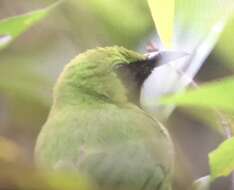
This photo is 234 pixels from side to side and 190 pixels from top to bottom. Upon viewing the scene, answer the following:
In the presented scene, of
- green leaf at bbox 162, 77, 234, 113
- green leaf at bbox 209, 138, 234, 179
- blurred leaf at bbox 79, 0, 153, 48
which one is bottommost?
green leaf at bbox 209, 138, 234, 179

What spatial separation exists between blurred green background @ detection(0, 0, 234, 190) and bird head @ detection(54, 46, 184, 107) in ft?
0.12

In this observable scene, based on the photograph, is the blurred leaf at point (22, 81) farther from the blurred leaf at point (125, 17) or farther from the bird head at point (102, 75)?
the bird head at point (102, 75)

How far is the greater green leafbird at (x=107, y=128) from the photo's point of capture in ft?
3.90

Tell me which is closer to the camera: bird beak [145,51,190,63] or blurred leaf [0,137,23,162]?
blurred leaf [0,137,23,162]

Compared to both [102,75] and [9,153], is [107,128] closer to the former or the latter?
[102,75]

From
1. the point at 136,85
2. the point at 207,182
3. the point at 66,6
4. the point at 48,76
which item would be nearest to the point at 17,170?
the point at 207,182

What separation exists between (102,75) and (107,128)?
39cm

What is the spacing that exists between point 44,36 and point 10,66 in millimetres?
420

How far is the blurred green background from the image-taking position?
1.19 meters

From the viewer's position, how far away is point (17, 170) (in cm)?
36

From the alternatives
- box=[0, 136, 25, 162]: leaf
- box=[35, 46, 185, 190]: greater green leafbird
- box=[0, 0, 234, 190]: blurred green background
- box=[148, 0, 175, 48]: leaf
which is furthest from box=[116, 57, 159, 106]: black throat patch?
box=[0, 136, 25, 162]: leaf

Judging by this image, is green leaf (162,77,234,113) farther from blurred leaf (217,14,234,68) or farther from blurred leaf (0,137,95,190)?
blurred leaf (0,137,95,190)

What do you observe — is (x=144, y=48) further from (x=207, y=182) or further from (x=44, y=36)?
(x=207, y=182)

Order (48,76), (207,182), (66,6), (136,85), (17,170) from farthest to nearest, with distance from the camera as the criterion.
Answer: (136,85) < (48,76) < (66,6) < (207,182) < (17,170)
